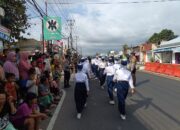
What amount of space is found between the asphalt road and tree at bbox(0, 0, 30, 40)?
33.7 ft

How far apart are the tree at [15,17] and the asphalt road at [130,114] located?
10286 millimetres

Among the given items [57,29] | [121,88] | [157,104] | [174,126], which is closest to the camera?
[174,126]

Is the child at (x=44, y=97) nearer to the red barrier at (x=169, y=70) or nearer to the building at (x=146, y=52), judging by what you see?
the red barrier at (x=169, y=70)

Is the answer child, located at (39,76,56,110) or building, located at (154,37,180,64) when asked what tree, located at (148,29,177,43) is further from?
child, located at (39,76,56,110)

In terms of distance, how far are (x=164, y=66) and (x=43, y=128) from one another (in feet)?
81.8

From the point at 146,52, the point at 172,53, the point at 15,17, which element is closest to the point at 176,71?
the point at 15,17

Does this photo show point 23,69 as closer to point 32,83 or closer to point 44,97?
point 32,83

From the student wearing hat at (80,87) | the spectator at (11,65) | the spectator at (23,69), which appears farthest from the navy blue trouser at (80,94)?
the spectator at (11,65)

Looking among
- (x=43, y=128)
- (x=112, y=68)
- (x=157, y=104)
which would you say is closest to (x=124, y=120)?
(x=43, y=128)

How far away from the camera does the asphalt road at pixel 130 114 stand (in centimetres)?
1034

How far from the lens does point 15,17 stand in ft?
85.6

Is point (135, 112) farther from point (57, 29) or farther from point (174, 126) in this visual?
point (57, 29)

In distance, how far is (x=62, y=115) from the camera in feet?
40.1

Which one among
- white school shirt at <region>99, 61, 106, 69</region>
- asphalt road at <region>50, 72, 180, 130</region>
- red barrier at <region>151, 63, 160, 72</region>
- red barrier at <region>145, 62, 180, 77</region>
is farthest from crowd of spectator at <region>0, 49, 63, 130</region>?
red barrier at <region>151, 63, 160, 72</region>
